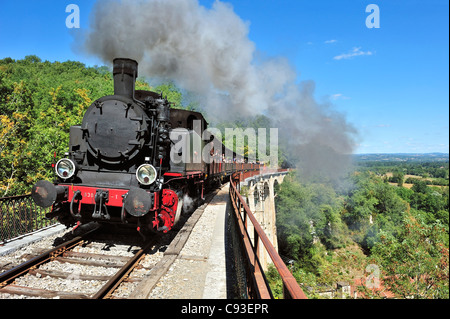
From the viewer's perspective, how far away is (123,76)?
6195mm

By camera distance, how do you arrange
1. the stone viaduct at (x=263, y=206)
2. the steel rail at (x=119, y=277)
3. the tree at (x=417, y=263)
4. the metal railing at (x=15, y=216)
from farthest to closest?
the stone viaduct at (x=263, y=206)
the tree at (x=417, y=263)
the metal railing at (x=15, y=216)
the steel rail at (x=119, y=277)

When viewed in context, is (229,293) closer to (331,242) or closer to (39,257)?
(39,257)

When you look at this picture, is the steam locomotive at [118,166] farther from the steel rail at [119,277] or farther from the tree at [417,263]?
the tree at [417,263]

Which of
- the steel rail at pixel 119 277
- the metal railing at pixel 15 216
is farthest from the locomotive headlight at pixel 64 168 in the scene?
the steel rail at pixel 119 277

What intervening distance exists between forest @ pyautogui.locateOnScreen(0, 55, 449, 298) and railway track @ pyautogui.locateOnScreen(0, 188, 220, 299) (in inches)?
79.1

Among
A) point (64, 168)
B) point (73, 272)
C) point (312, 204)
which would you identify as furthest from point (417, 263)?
point (312, 204)

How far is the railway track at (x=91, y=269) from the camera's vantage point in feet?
12.1

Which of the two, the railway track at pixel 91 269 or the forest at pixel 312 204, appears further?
the forest at pixel 312 204

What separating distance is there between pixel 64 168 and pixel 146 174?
174cm

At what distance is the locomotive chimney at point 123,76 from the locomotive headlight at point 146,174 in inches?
77.7

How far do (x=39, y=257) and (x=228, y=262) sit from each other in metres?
3.12

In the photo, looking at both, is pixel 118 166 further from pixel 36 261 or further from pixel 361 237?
pixel 361 237

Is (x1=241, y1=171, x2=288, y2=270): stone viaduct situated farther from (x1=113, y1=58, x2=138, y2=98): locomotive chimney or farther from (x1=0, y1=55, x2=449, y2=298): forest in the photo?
(x1=113, y1=58, x2=138, y2=98): locomotive chimney

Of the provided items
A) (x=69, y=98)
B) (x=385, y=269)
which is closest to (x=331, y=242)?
(x=385, y=269)
